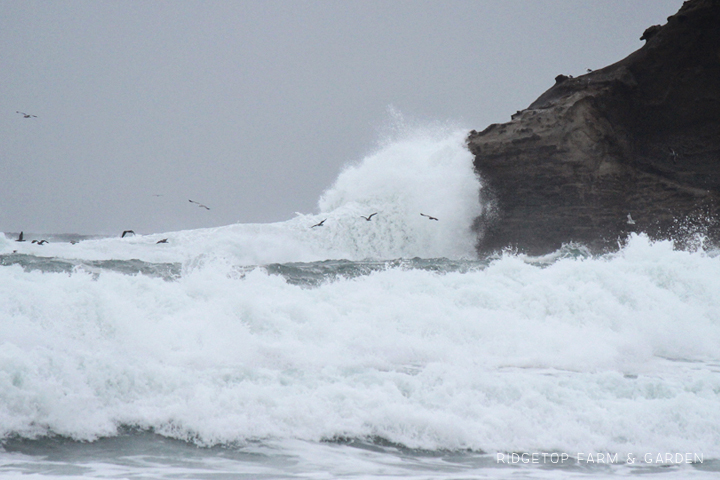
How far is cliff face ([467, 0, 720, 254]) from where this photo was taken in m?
19.7

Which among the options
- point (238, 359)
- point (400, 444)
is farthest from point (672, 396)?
point (238, 359)

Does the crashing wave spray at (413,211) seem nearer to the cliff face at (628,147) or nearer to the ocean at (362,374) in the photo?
the cliff face at (628,147)

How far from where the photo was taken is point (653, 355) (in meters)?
8.29

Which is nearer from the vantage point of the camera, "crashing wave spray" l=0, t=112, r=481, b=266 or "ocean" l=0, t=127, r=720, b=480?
"ocean" l=0, t=127, r=720, b=480

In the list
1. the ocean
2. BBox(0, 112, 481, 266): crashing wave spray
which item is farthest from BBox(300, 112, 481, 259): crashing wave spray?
the ocean

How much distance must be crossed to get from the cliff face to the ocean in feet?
31.3

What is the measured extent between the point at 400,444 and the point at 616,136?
18.3m

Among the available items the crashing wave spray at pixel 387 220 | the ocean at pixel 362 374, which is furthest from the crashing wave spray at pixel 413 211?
the ocean at pixel 362 374

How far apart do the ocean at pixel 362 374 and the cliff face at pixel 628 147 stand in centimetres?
954

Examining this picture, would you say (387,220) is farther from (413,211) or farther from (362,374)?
(362,374)

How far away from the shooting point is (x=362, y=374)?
5.91 m

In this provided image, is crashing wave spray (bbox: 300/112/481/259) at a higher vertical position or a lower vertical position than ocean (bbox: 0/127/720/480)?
higher

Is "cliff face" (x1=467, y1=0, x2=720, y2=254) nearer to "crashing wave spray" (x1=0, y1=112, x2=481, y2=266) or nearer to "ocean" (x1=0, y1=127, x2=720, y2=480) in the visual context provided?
"crashing wave spray" (x1=0, y1=112, x2=481, y2=266)

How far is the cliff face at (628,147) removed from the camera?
1967 centimetres
